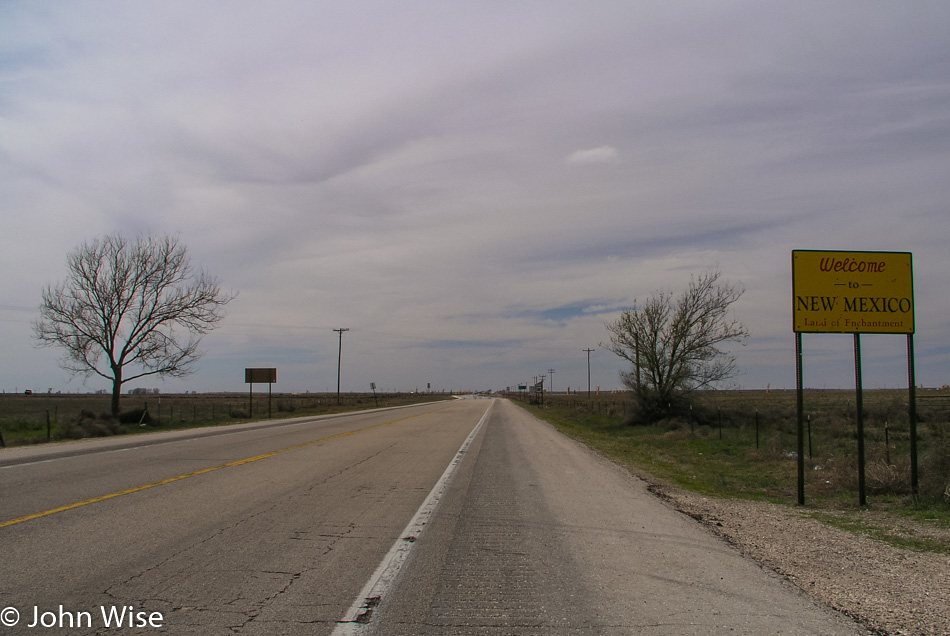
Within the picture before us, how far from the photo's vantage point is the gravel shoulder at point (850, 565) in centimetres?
502

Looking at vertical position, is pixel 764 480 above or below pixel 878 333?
below

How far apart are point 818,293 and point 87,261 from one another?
40.5m

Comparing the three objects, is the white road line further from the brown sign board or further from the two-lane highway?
the brown sign board

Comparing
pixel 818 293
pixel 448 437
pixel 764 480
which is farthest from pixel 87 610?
pixel 448 437

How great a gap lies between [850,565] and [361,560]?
5.21 metres

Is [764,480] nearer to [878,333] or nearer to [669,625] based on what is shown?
[878,333]

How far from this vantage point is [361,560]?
615 centimetres

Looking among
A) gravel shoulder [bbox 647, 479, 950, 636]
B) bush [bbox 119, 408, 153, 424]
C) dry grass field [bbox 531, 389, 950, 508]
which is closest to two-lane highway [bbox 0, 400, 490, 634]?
gravel shoulder [bbox 647, 479, 950, 636]

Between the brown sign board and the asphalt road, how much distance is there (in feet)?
130

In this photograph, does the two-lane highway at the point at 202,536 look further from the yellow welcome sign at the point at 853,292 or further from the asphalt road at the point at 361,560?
the yellow welcome sign at the point at 853,292

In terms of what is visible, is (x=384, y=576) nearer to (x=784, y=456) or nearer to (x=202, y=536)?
(x=202, y=536)

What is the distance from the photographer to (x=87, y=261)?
123 feet

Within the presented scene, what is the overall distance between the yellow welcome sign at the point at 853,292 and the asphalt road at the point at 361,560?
437 cm

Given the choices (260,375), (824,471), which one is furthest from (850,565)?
(260,375)
